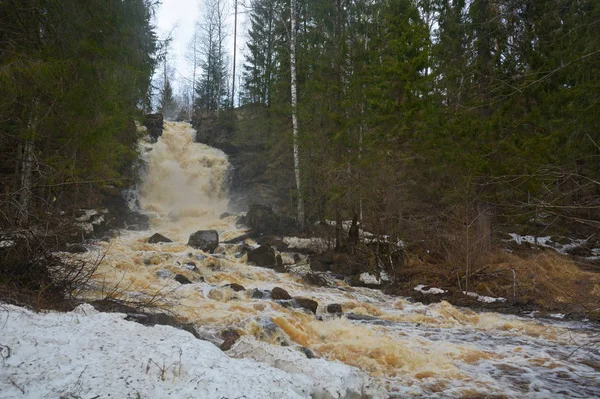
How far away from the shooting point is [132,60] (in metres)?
13.1

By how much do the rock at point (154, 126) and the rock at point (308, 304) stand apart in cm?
2228

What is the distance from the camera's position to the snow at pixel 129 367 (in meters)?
2.90

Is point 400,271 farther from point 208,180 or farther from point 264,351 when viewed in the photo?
point 208,180

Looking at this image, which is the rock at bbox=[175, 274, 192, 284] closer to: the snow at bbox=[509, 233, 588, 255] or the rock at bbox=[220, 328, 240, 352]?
the rock at bbox=[220, 328, 240, 352]

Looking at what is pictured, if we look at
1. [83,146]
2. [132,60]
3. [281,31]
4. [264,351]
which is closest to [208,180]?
[281,31]

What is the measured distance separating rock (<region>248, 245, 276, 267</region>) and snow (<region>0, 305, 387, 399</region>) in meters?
9.42

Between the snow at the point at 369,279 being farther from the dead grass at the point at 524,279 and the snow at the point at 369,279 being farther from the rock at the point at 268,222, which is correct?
the rock at the point at 268,222

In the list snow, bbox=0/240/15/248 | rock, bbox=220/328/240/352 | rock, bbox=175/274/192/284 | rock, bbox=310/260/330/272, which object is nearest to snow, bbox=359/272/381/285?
rock, bbox=310/260/330/272

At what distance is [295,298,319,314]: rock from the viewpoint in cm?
895

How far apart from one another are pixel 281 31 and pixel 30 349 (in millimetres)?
19167

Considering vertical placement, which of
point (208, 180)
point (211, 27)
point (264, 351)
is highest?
point (211, 27)

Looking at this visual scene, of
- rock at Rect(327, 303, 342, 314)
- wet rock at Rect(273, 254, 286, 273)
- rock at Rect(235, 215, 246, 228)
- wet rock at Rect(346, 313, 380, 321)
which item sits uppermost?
rock at Rect(235, 215, 246, 228)

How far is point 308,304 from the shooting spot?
9.05m

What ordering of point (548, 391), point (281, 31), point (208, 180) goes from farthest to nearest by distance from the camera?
point (208, 180) → point (281, 31) → point (548, 391)
